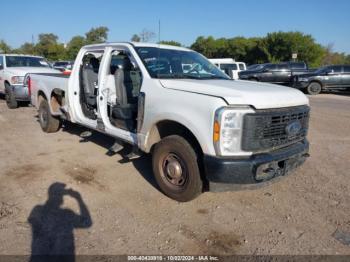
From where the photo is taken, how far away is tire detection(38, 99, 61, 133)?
23.4ft

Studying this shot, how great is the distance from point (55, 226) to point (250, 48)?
177 ft

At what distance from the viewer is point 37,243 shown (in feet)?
10.1

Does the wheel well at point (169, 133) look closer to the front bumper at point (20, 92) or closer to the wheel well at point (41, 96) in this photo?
the wheel well at point (41, 96)

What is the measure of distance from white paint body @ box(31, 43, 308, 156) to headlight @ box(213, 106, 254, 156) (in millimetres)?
56

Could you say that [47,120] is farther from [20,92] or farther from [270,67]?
[270,67]

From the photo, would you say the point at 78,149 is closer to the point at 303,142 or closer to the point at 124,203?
the point at 124,203

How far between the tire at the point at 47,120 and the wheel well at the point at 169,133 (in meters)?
3.72

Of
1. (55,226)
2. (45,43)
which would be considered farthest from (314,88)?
(45,43)

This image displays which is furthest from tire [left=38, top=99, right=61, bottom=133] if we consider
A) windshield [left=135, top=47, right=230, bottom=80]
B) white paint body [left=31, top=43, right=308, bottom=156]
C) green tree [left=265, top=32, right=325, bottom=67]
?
green tree [left=265, top=32, right=325, bottom=67]

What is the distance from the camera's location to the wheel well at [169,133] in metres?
3.83

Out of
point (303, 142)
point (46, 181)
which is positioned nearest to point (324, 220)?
point (303, 142)

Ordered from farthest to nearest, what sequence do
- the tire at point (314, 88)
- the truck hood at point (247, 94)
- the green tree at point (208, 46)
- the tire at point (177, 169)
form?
1. the green tree at point (208, 46)
2. the tire at point (314, 88)
3. the tire at point (177, 169)
4. the truck hood at point (247, 94)

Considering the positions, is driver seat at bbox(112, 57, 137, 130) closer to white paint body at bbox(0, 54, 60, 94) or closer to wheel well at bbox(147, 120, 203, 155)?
wheel well at bbox(147, 120, 203, 155)

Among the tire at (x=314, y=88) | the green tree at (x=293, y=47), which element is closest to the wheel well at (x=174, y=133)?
the tire at (x=314, y=88)
